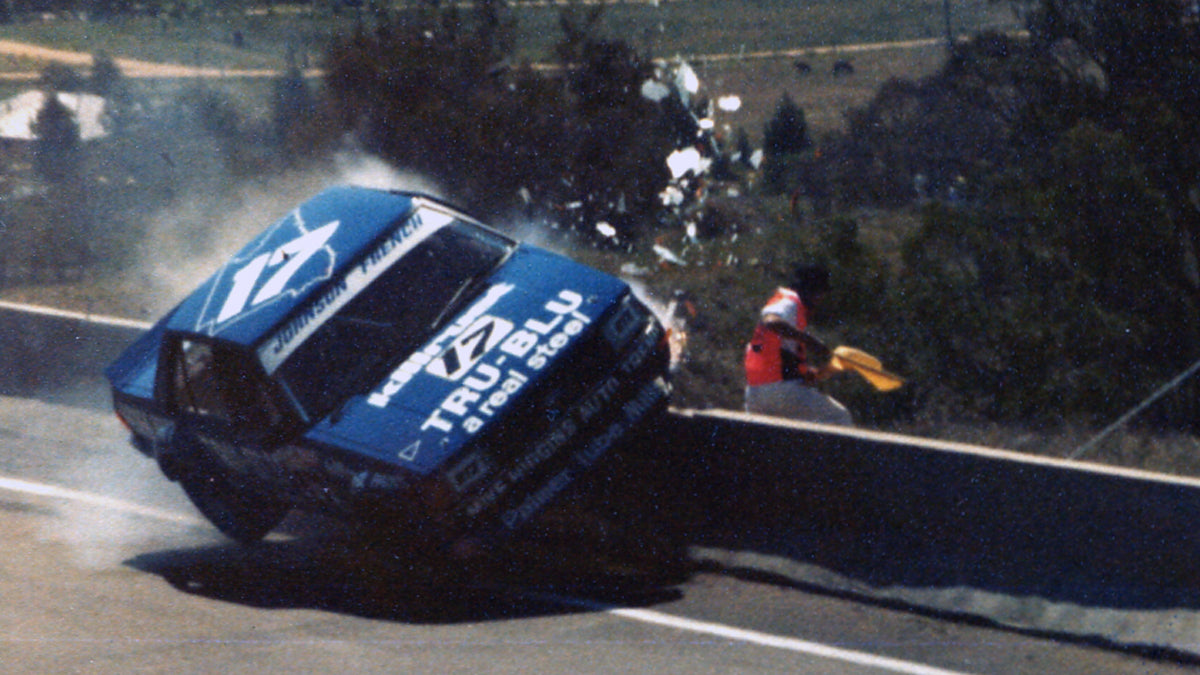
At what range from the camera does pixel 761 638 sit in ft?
21.6

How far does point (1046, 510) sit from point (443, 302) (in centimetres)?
341

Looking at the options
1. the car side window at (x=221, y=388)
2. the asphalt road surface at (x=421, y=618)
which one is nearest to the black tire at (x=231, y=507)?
the asphalt road surface at (x=421, y=618)

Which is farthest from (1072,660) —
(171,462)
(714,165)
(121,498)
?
(714,165)

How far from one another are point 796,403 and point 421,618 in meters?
2.93

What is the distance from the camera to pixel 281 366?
789cm

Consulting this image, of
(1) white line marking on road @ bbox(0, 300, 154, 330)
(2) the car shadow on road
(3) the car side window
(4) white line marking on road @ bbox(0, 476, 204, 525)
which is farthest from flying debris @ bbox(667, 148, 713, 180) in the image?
(2) the car shadow on road

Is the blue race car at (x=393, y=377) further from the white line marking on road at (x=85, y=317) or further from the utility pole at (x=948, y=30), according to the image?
the utility pole at (x=948, y=30)

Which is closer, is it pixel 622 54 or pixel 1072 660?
pixel 1072 660

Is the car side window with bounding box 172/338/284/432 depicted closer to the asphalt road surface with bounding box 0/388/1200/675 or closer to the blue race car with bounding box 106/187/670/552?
the blue race car with bounding box 106/187/670/552

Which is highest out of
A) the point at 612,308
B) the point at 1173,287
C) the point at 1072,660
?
the point at 612,308

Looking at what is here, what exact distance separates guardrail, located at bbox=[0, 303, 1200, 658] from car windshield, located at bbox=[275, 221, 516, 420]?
1.41 meters

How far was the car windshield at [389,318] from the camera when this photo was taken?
784 cm

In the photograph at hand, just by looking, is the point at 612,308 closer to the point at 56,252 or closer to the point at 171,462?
the point at 171,462

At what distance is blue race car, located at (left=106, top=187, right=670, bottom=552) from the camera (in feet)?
23.8
